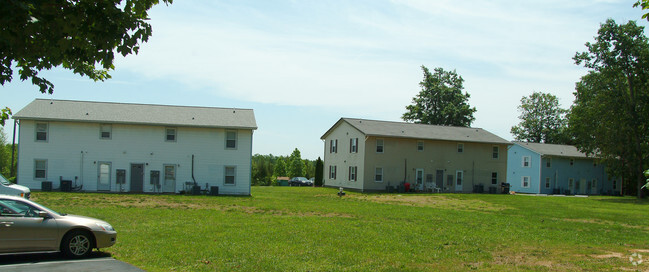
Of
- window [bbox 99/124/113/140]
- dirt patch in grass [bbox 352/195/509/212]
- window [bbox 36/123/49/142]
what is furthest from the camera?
window [bbox 99/124/113/140]

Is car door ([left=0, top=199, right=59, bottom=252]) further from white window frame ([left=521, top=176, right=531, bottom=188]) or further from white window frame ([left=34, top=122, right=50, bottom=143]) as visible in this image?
white window frame ([left=521, top=176, right=531, bottom=188])

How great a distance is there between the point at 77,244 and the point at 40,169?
1071 inches

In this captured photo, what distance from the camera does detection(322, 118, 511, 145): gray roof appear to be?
1797 inches

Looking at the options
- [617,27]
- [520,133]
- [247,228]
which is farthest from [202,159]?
[520,133]

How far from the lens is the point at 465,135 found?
49938 millimetres

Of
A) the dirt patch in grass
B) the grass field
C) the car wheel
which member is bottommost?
the dirt patch in grass

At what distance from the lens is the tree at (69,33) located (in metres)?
4.70

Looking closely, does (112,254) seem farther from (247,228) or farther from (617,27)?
(617,27)

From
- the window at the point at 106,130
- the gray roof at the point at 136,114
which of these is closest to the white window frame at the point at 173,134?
the gray roof at the point at 136,114

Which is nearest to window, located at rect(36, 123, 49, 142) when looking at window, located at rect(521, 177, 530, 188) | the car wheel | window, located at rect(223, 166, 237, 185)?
window, located at rect(223, 166, 237, 185)

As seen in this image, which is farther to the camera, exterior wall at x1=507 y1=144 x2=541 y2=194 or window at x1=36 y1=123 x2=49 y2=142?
exterior wall at x1=507 y1=144 x2=541 y2=194

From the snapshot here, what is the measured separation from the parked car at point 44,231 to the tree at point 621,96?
1749 inches

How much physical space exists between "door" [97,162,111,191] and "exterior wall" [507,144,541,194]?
1720 inches

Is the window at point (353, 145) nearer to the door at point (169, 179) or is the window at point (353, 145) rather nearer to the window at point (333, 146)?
the window at point (333, 146)
